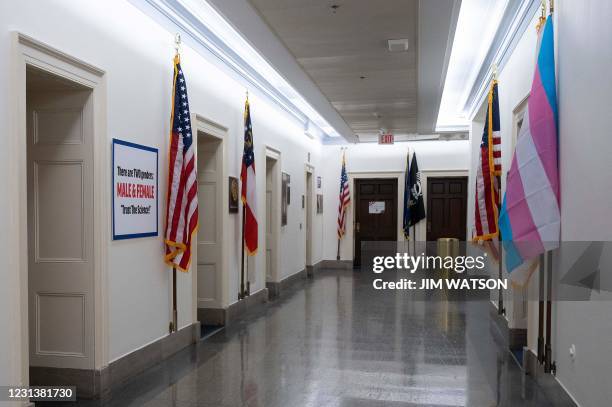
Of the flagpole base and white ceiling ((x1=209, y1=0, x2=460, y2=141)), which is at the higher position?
white ceiling ((x1=209, y1=0, x2=460, y2=141))

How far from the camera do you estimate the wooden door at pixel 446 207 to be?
12.0m

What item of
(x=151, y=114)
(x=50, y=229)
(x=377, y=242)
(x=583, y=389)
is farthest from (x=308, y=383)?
(x=377, y=242)

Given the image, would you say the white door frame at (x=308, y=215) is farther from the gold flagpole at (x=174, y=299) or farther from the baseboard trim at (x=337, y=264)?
the gold flagpole at (x=174, y=299)

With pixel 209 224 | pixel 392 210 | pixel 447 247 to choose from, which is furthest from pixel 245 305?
pixel 447 247

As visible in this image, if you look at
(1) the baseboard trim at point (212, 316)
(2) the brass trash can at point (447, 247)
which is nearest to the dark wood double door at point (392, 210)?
(2) the brass trash can at point (447, 247)

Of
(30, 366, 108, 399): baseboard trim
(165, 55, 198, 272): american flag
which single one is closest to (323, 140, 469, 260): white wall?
(165, 55, 198, 272): american flag

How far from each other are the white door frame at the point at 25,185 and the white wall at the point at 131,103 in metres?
0.04

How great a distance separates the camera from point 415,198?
1195cm

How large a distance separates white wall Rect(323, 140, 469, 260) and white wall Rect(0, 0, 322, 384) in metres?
6.01

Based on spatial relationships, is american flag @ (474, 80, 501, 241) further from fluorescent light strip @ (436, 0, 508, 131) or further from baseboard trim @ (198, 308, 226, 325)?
baseboard trim @ (198, 308, 226, 325)

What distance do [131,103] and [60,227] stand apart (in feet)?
4.13

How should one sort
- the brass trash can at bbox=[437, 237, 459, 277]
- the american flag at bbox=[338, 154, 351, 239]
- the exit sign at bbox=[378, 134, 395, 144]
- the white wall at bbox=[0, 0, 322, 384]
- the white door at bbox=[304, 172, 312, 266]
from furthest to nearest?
the american flag at bbox=[338, 154, 351, 239] < the brass trash can at bbox=[437, 237, 459, 277] < the white door at bbox=[304, 172, 312, 266] < the exit sign at bbox=[378, 134, 395, 144] < the white wall at bbox=[0, 0, 322, 384]

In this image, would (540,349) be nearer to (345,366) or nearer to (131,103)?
(345,366)

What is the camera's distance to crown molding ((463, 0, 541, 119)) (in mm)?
4664
